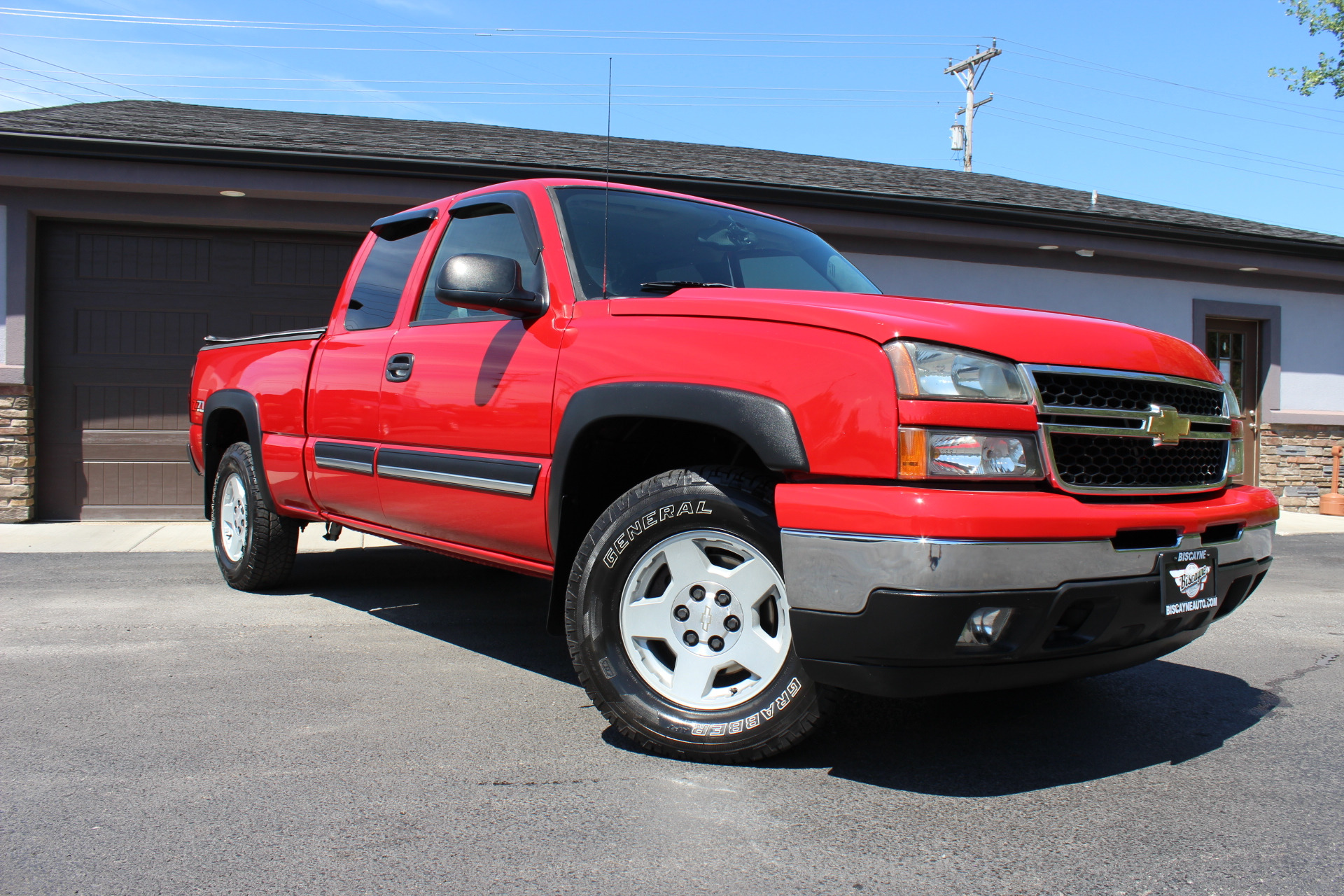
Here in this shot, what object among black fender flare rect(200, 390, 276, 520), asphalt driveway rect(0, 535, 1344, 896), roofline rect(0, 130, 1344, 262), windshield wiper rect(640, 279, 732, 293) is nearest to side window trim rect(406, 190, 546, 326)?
windshield wiper rect(640, 279, 732, 293)

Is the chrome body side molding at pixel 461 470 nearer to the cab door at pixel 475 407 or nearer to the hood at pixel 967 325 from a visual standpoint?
the cab door at pixel 475 407

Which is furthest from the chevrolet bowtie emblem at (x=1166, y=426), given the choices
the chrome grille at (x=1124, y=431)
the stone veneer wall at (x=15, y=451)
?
the stone veneer wall at (x=15, y=451)

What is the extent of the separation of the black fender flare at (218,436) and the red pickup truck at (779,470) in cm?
141

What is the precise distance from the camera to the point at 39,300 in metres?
9.08

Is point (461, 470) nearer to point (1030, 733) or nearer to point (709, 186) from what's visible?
point (1030, 733)

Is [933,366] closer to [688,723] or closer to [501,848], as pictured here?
[688,723]

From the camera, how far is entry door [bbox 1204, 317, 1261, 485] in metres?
12.1

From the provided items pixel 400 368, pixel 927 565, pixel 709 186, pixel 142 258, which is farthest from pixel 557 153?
pixel 927 565

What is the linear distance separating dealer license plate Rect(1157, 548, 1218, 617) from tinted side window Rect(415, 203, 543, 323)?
87.2 inches

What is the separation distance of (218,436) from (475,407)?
320 centimetres

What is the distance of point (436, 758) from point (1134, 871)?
6.19 ft

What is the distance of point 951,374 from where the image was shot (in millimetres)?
2473

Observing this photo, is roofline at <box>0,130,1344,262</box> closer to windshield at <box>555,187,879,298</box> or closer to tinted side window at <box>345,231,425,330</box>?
tinted side window at <box>345,231,425,330</box>

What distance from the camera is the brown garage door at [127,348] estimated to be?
30.1ft
